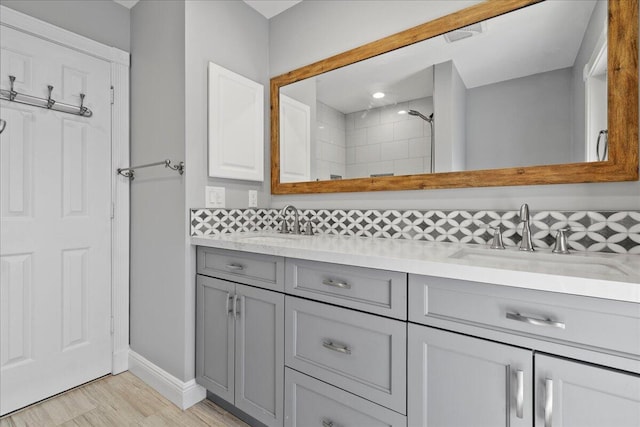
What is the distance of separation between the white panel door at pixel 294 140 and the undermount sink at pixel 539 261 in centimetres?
116

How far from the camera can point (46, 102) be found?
1.79m

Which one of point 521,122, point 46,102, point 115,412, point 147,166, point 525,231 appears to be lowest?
point 115,412

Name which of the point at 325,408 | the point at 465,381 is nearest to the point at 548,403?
the point at 465,381

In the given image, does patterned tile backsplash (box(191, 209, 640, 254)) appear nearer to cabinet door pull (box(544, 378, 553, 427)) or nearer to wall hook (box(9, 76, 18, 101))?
cabinet door pull (box(544, 378, 553, 427))

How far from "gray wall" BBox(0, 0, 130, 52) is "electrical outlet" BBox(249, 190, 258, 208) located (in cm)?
130

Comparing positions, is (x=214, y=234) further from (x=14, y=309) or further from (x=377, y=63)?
(x=377, y=63)

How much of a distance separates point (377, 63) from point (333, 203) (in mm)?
839

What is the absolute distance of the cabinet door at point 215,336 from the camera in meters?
1.62

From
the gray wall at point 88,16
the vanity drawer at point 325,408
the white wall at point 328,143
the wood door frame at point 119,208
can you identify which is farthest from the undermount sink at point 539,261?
the gray wall at point 88,16

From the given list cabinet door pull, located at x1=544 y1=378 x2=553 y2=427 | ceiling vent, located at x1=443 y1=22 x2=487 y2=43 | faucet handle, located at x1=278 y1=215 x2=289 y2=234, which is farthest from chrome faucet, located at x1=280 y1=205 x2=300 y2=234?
cabinet door pull, located at x1=544 y1=378 x2=553 y2=427

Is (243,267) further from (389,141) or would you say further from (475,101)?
(475,101)

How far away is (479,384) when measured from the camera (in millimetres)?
926

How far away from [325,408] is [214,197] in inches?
49.5

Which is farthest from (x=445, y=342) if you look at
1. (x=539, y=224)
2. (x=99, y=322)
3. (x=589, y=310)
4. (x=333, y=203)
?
(x=99, y=322)
